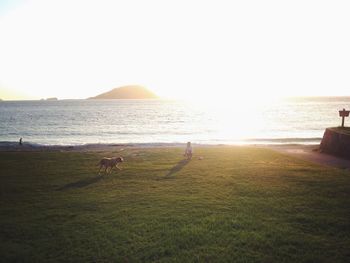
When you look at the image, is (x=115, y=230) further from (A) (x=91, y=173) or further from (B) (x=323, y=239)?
(A) (x=91, y=173)

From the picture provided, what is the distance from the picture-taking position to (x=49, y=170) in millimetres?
19938

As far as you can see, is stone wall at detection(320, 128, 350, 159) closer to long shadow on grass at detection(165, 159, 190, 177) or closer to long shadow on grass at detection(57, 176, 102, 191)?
long shadow on grass at detection(165, 159, 190, 177)

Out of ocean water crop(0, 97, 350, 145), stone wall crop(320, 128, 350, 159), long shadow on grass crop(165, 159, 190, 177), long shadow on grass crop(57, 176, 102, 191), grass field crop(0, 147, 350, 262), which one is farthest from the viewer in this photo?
ocean water crop(0, 97, 350, 145)

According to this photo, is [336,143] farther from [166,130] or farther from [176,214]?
[166,130]

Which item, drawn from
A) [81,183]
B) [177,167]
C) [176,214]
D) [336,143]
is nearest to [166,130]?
[336,143]

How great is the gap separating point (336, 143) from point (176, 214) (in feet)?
68.2

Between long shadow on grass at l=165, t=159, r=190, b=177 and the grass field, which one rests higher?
long shadow on grass at l=165, t=159, r=190, b=177

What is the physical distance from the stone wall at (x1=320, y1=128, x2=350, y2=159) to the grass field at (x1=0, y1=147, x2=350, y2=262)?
747cm

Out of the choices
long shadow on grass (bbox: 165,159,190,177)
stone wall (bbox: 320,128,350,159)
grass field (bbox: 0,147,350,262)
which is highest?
stone wall (bbox: 320,128,350,159)

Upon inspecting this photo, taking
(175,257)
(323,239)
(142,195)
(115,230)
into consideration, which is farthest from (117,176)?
(323,239)

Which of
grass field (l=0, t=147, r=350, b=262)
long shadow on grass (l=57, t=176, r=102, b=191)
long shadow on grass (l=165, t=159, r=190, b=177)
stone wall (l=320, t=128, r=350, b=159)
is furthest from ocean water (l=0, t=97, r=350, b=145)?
long shadow on grass (l=57, t=176, r=102, b=191)

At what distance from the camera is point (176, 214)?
Result: 12.0m

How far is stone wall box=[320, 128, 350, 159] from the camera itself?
2589 centimetres

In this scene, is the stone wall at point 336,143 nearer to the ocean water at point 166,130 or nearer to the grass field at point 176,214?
the grass field at point 176,214
